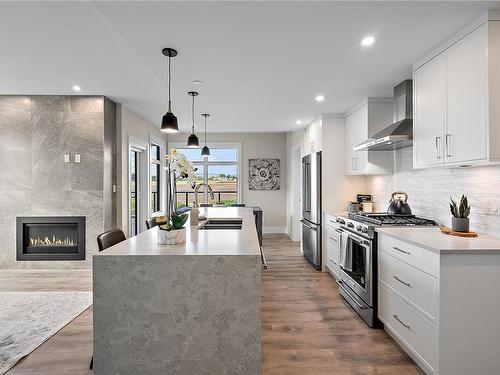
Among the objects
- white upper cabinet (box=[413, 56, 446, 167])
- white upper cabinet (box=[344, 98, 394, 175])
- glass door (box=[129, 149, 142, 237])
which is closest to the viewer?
white upper cabinet (box=[413, 56, 446, 167])

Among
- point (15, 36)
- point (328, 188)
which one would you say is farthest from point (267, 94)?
point (15, 36)

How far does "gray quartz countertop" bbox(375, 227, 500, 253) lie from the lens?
1.81m

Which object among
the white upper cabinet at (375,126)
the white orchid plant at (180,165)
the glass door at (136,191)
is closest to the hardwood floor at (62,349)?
the white orchid plant at (180,165)

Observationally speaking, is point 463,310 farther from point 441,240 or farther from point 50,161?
point 50,161

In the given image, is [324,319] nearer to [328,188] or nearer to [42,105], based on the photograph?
[328,188]

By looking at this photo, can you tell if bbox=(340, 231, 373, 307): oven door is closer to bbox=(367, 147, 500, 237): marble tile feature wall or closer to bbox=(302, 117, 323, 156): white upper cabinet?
bbox=(367, 147, 500, 237): marble tile feature wall

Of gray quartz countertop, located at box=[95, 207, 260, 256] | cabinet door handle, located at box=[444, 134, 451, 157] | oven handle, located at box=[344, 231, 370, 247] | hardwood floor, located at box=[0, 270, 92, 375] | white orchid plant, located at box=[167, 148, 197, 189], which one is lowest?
hardwood floor, located at box=[0, 270, 92, 375]

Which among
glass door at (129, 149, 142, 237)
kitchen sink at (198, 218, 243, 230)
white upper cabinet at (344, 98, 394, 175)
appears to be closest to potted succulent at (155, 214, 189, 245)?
kitchen sink at (198, 218, 243, 230)

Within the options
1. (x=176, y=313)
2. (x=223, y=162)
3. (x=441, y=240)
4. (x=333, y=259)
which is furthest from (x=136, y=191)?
(x=441, y=240)

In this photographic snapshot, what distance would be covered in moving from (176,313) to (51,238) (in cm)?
367

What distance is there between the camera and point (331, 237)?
4125 mm

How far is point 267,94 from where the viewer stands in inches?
→ 151

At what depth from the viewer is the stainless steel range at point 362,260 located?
270 centimetres

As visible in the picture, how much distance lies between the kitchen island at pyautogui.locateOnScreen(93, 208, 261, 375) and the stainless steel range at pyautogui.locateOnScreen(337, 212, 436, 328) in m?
1.52
